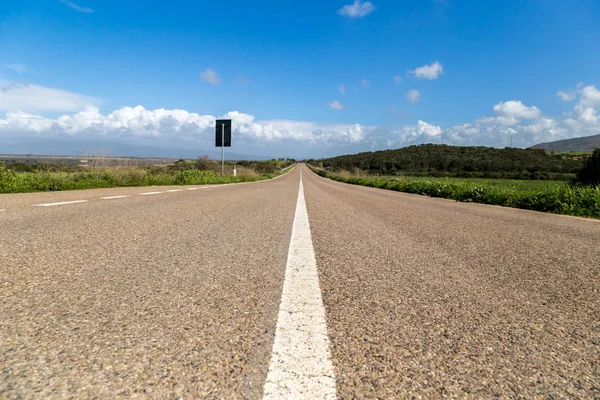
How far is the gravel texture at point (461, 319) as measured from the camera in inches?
41.5

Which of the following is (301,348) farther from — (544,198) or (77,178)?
(77,178)

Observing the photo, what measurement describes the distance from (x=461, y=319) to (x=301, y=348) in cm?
81

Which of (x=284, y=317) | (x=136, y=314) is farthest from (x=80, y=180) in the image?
(x=284, y=317)

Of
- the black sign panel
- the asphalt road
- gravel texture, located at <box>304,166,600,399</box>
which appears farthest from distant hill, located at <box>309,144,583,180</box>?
the asphalt road

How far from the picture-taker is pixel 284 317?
1.48 meters

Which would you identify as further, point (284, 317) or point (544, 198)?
point (544, 198)

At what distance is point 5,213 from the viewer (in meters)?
4.64

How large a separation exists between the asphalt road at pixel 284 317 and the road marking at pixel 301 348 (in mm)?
10

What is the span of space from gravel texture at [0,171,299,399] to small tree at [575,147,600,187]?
19885 mm

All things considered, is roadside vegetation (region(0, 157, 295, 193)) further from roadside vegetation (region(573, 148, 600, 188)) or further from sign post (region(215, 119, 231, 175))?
roadside vegetation (region(573, 148, 600, 188))

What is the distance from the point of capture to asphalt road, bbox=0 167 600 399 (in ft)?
3.38

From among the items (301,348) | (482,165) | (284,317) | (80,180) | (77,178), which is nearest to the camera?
(301,348)

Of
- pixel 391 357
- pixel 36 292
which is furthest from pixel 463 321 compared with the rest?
pixel 36 292

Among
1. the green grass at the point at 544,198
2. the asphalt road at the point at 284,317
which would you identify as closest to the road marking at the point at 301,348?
the asphalt road at the point at 284,317
